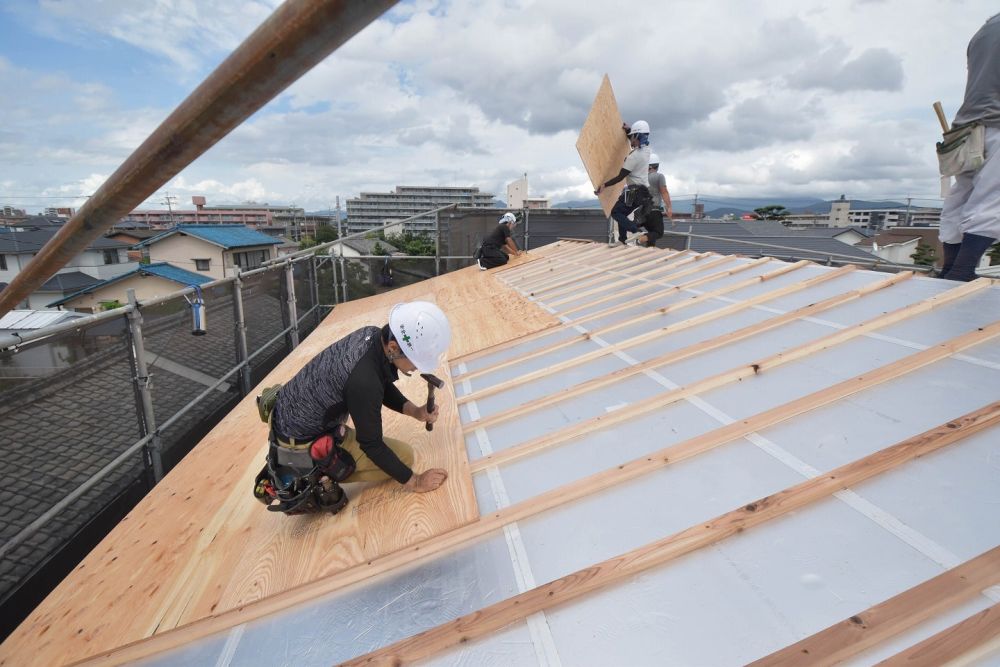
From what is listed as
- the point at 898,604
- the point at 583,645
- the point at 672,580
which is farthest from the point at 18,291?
the point at 898,604

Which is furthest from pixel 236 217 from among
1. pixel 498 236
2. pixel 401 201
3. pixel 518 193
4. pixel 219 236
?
pixel 498 236

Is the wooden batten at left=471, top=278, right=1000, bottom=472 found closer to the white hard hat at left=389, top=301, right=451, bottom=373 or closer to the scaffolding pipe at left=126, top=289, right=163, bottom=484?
the white hard hat at left=389, top=301, right=451, bottom=373

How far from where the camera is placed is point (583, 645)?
5.07 ft

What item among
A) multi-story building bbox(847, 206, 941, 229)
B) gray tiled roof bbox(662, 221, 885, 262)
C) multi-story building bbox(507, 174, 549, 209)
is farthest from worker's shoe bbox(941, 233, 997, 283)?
multi-story building bbox(847, 206, 941, 229)

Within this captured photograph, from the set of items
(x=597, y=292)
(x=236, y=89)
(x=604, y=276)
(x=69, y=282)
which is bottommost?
(x=69, y=282)

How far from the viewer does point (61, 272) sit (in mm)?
26000

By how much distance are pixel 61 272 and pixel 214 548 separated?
3251cm

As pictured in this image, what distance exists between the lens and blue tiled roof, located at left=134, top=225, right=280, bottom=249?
31.4 metres

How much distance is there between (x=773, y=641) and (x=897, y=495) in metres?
0.85

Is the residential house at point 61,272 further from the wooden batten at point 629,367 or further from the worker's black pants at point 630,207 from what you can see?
the wooden batten at point 629,367

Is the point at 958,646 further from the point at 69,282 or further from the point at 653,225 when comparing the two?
the point at 69,282

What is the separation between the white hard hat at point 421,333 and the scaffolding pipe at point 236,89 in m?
1.47

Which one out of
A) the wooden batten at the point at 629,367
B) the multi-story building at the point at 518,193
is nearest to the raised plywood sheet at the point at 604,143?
the wooden batten at the point at 629,367

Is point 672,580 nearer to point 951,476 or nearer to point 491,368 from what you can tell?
point 951,476
